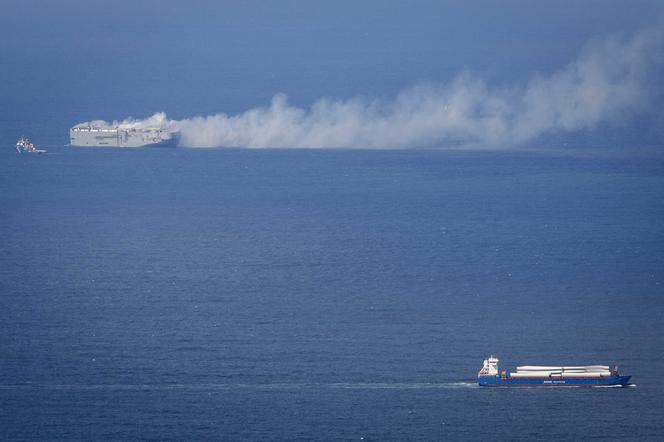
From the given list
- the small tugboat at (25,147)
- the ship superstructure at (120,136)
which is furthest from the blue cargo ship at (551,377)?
the ship superstructure at (120,136)

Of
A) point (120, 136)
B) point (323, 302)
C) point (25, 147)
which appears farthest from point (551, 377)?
point (120, 136)

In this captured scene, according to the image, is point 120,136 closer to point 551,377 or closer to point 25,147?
point 25,147

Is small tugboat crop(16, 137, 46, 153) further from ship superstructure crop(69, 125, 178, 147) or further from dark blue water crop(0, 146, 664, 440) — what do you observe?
dark blue water crop(0, 146, 664, 440)

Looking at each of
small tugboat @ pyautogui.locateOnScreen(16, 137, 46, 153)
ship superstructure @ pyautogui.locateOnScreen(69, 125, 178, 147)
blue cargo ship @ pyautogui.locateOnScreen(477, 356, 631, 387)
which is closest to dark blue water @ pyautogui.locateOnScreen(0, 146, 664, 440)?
blue cargo ship @ pyautogui.locateOnScreen(477, 356, 631, 387)

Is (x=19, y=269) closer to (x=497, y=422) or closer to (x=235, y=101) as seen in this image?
(x=497, y=422)

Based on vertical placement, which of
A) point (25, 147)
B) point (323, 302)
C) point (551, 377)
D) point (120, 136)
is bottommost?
point (551, 377)

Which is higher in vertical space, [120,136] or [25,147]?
[120,136]

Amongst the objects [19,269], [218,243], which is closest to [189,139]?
[218,243]
